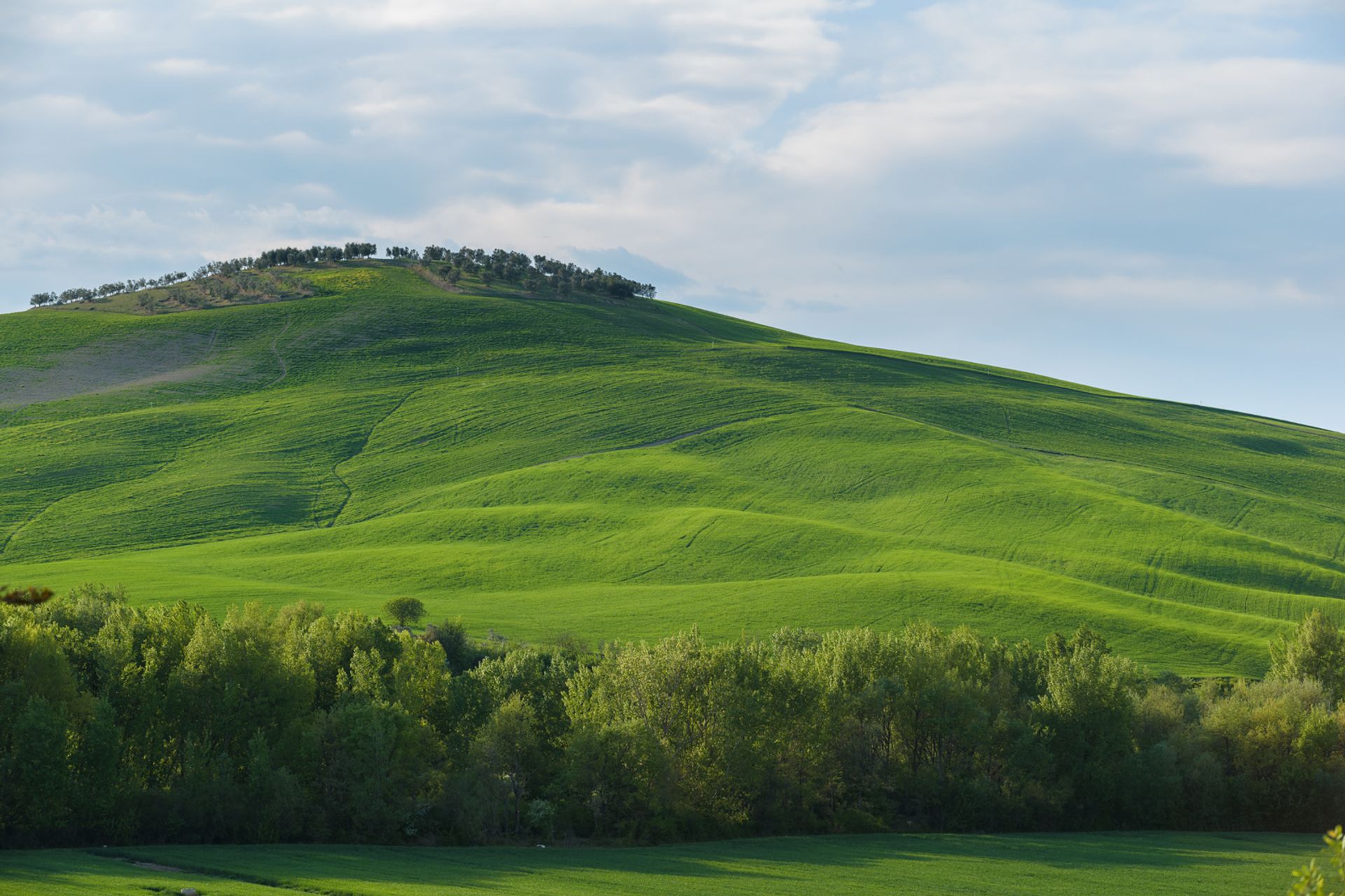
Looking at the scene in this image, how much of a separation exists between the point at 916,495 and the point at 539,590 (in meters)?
48.7

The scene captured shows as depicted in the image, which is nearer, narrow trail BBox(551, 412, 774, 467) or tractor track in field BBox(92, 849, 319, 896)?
tractor track in field BBox(92, 849, 319, 896)

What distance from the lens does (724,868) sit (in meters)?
42.9

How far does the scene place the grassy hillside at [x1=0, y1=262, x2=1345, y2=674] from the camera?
311ft

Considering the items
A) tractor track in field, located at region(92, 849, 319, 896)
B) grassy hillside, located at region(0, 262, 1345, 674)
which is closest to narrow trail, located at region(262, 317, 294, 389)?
grassy hillside, located at region(0, 262, 1345, 674)

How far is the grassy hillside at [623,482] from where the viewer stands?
94688mm

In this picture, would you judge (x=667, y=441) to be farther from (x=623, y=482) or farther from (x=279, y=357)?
(x=279, y=357)

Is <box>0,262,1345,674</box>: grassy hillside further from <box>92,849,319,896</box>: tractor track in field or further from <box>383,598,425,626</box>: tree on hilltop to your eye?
<box>92,849,319,896</box>: tractor track in field

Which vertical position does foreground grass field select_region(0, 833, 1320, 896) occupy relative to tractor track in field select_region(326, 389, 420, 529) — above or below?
below

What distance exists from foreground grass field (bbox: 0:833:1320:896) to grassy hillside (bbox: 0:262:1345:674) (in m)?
36.4

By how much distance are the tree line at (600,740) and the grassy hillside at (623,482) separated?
23.8 meters

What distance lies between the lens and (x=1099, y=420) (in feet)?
528

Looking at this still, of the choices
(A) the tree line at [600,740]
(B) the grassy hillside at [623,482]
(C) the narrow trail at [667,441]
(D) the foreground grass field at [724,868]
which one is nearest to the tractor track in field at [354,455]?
(B) the grassy hillside at [623,482]

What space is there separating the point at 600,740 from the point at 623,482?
76310 mm

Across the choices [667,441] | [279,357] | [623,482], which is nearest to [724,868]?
[623,482]
